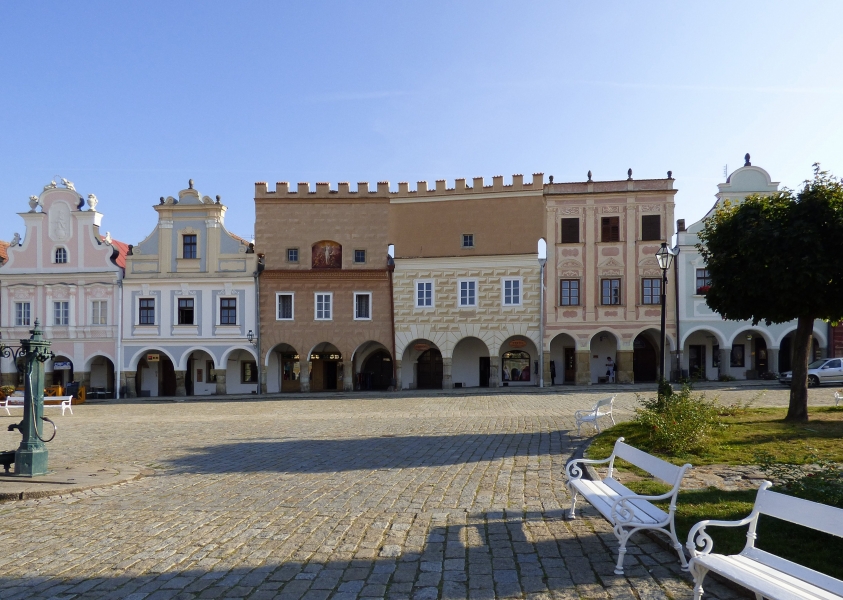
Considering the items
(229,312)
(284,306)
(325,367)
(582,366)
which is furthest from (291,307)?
(582,366)

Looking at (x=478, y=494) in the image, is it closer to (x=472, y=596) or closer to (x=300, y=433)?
(x=472, y=596)

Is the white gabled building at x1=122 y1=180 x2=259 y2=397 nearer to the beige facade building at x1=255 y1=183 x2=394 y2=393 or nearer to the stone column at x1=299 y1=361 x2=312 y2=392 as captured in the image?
the beige facade building at x1=255 y1=183 x2=394 y2=393

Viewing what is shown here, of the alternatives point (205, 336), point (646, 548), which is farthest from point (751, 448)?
point (205, 336)

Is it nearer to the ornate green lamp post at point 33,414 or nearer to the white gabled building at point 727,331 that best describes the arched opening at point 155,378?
the white gabled building at point 727,331

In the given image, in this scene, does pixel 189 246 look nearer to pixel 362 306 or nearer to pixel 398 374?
pixel 362 306

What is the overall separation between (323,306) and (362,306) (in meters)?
2.10

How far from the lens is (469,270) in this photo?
38.2 meters

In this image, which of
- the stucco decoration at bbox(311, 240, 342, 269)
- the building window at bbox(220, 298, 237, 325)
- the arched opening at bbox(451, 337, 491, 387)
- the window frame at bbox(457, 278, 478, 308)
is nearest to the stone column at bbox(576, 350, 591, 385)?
the arched opening at bbox(451, 337, 491, 387)

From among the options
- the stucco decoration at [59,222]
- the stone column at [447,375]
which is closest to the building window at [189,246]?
the stucco decoration at [59,222]

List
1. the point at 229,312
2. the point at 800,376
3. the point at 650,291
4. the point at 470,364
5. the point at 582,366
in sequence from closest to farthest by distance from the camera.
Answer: the point at 800,376, the point at 650,291, the point at 582,366, the point at 229,312, the point at 470,364

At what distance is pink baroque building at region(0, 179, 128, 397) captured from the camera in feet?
128

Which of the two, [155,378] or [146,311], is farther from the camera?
[155,378]

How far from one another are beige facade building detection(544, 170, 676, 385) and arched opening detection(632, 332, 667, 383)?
3.07 feet

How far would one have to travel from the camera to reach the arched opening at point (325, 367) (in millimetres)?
40094
